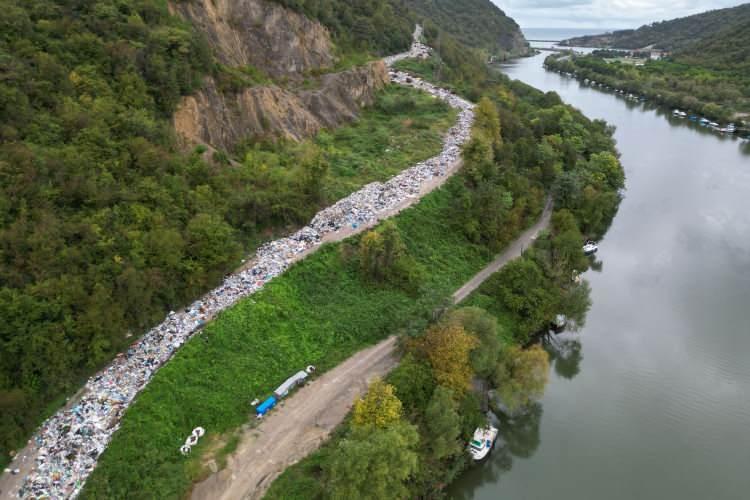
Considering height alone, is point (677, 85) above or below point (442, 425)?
above

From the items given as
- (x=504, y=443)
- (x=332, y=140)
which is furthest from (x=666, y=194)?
(x=504, y=443)

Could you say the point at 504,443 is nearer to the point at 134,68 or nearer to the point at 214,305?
the point at 214,305

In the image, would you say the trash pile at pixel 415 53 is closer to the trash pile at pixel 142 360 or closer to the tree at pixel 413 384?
the trash pile at pixel 142 360

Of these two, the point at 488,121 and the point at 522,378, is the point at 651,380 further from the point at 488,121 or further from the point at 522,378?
the point at 488,121

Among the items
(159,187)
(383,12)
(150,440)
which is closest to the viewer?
(150,440)

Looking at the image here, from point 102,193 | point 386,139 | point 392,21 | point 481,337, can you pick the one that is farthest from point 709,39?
point 102,193

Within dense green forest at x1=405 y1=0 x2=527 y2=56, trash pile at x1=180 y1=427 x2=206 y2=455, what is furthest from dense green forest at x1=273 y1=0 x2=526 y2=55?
trash pile at x1=180 y1=427 x2=206 y2=455
